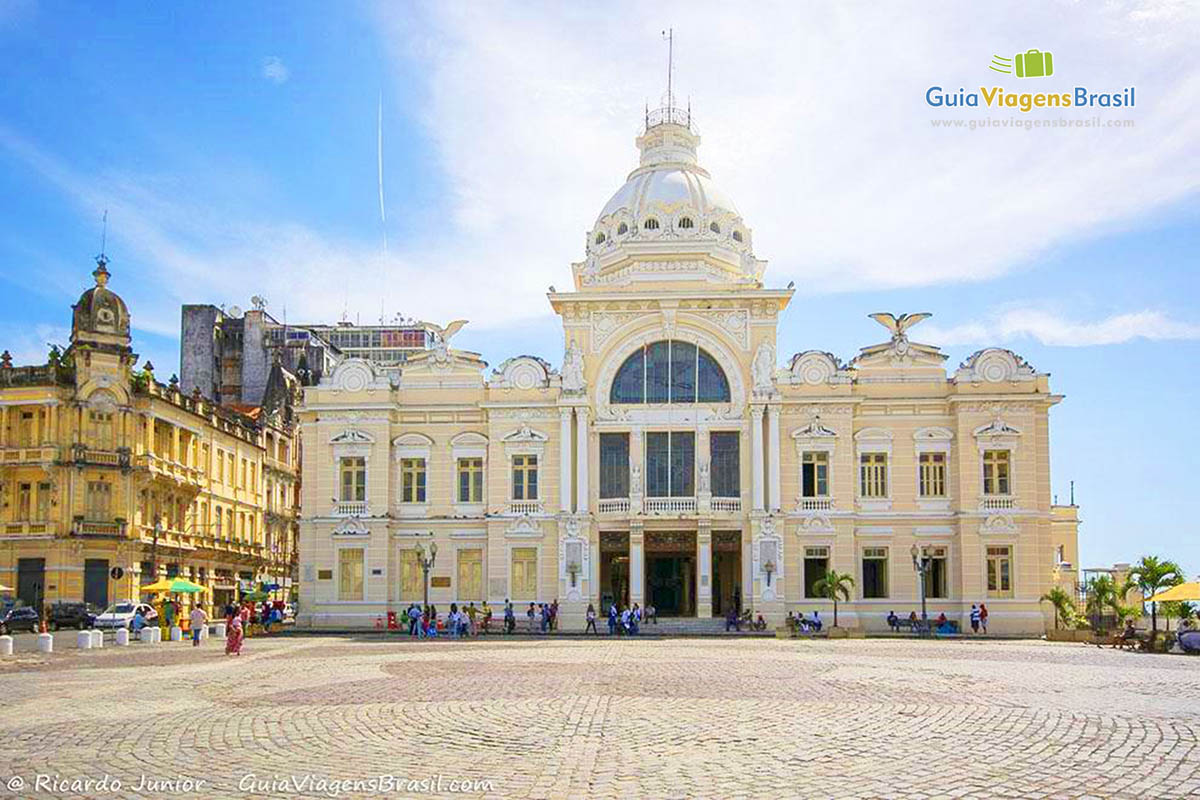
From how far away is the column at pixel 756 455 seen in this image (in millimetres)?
54062

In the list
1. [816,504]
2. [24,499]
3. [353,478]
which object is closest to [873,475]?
[816,504]

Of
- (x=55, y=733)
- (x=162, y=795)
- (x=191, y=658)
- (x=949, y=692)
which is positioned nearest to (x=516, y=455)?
(x=191, y=658)

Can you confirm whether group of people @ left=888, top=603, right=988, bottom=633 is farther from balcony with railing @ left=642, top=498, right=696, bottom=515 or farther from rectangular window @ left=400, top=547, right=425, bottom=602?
rectangular window @ left=400, top=547, right=425, bottom=602

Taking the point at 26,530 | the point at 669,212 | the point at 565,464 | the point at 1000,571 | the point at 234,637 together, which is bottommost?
the point at 234,637

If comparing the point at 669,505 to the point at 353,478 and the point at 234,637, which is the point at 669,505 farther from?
the point at 234,637

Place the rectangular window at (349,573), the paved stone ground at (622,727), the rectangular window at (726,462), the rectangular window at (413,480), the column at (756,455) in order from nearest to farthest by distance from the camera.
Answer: the paved stone ground at (622,727) < the column at (756,455) < the rectangular window at (726,462) < the rectangular window at (349,573) < the rectangular window at (413,480)

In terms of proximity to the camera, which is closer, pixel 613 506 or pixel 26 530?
pixel 26 530

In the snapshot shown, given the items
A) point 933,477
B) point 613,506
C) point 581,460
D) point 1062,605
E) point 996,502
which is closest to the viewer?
point 1062,605

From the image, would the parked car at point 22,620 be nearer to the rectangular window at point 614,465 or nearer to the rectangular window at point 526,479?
the rectangular window at point 526,479

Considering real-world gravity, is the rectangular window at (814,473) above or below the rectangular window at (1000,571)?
above

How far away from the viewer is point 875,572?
5450 cm

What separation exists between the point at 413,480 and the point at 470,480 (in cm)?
260

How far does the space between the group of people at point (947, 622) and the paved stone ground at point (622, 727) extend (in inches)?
797

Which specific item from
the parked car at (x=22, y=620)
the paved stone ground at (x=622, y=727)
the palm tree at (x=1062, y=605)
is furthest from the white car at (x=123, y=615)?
the palm tree at (x=1062, y=605)
